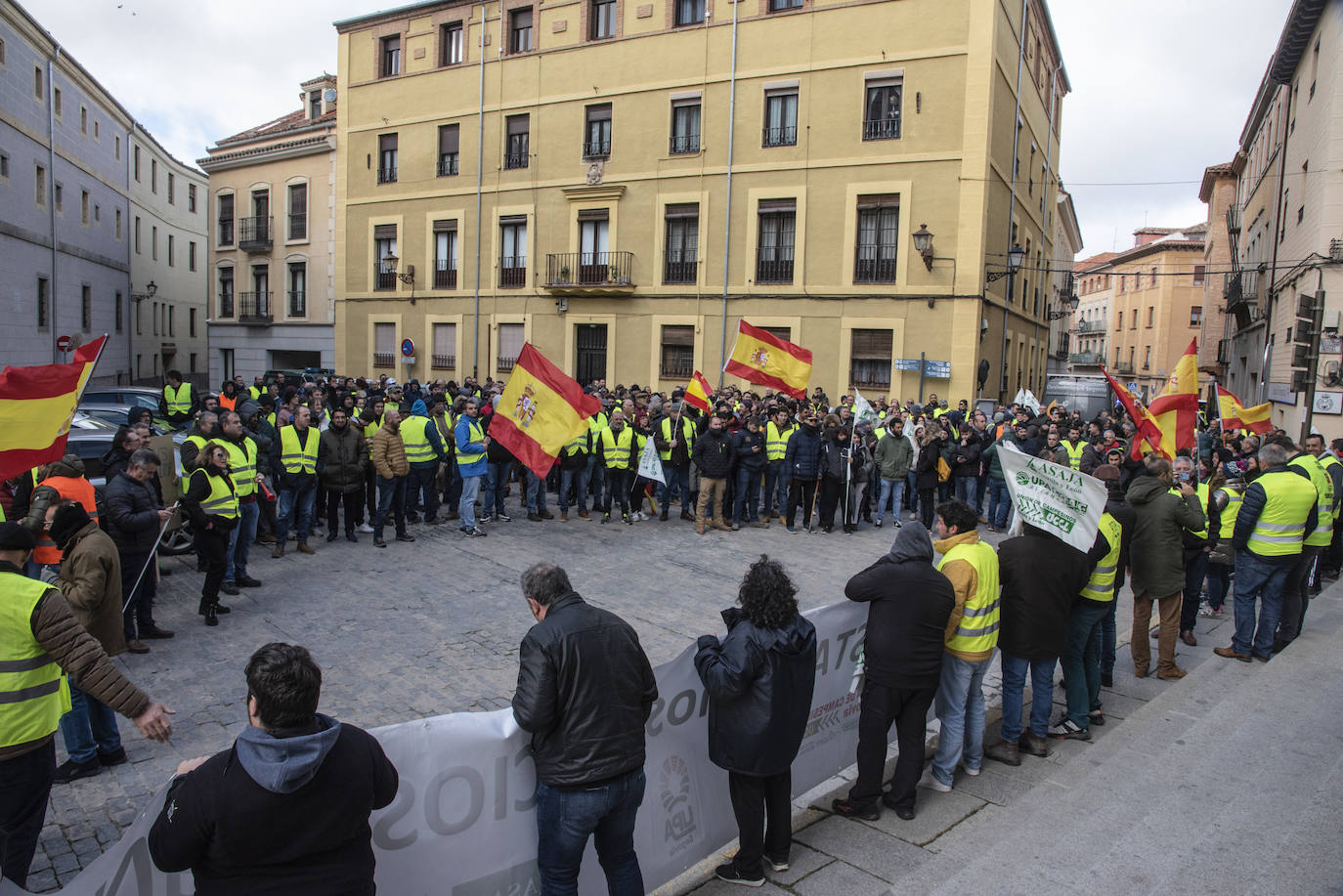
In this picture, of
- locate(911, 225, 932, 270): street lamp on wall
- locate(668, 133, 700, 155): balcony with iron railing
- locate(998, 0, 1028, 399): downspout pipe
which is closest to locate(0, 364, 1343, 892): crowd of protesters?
locate(911, 225, 932, 270): street lamp on wall

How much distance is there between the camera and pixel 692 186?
2645cm

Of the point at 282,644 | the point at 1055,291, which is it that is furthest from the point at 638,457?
the point at 1055,291

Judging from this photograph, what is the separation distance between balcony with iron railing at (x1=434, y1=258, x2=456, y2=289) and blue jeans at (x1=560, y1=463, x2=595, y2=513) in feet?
63.8

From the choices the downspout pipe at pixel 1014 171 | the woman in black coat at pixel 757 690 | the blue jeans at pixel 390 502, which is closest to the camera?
the woman in black coat at pixel 757 690

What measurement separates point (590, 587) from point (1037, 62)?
27.3 meters

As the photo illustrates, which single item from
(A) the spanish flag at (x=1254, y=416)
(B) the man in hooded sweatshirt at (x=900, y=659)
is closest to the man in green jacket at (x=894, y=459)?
(A) the spanish flag at (x=1254, y=416)

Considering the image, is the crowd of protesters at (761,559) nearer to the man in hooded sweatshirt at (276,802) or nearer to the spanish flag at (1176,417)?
the man in hooded sweatshirt at (276,802)

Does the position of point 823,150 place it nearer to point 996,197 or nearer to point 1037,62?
point 996,197

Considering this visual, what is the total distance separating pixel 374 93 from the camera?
1271 inches

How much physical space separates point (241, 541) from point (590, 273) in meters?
20.3

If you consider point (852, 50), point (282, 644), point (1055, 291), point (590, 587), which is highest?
point (852, 50)

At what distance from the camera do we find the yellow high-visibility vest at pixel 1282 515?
7.32m

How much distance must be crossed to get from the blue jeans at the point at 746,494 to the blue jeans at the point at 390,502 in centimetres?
494

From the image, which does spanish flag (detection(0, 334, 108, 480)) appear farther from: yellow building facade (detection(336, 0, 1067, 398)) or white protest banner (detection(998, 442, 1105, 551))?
yellow building facade (detection(336, 0, 1067, 398))
